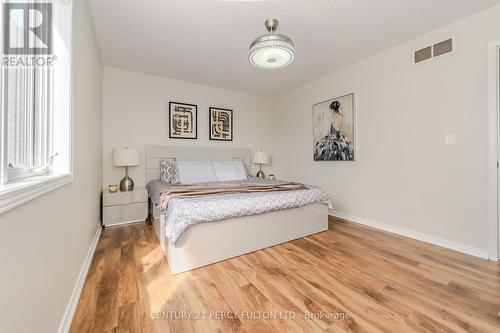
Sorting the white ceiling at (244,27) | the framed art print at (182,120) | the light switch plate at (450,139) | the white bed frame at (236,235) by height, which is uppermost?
the white ceiling at (244,27)

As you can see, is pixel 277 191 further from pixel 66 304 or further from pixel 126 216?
pixel 126 216

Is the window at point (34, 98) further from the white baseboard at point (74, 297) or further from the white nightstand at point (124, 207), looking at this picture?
the white nightstand at point (124, 207)

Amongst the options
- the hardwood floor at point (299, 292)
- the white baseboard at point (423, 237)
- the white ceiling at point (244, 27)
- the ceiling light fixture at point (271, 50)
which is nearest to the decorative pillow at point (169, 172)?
the hardwood floor at point (299, 292)

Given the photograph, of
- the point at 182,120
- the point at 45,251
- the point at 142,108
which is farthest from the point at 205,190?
the point at 142,108

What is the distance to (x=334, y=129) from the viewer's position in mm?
3445

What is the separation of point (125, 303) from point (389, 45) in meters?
3.76

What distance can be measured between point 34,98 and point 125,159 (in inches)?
84.3

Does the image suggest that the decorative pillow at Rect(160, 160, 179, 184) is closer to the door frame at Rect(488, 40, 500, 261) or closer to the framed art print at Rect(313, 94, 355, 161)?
the framed art print at Rect(313, 94, 355, 161)

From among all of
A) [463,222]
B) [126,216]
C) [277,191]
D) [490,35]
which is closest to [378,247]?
[463,222]

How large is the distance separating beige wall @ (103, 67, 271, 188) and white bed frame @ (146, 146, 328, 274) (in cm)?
143

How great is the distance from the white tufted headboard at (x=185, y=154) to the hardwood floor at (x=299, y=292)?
160 cm

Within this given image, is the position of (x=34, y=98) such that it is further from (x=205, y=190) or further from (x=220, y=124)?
(x=220, y=124)

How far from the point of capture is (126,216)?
9.92 feet

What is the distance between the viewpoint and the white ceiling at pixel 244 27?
1.98 m
